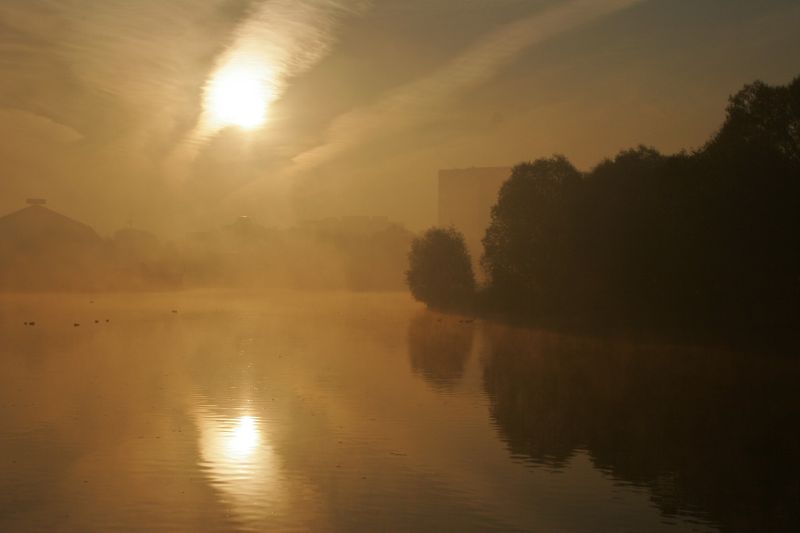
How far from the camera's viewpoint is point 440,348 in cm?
6819

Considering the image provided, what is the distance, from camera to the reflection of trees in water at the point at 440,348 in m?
49.9

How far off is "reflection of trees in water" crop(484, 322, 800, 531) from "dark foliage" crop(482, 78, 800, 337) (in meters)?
6.14

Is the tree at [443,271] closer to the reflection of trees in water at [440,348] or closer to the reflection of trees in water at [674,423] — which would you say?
the reflection of trees in water at [440,348]

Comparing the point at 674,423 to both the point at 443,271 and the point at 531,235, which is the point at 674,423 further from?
the point at 443,271

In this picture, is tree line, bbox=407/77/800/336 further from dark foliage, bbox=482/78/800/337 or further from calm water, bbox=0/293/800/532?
calm water, bbox=0/293/800/532

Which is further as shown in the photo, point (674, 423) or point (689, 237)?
point (689, 237)

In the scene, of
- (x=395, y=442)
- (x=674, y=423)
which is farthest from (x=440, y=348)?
(x=395, y=442)

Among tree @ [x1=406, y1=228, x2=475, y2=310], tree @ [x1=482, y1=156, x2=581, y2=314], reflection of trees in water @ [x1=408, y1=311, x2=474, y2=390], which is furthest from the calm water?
tree @ [x1=406, y1=228, x2=475, y2=310]

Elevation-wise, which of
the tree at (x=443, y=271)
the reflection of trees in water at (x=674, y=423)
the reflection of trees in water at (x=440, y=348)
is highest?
the tree at (x=443, y=271)

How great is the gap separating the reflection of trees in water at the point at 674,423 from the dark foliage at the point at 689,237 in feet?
20.1

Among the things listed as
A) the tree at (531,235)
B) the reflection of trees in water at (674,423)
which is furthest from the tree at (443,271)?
the reflection of trees in water at (674,423)

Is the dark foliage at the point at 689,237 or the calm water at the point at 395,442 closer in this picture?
the calm water at the point at 395,442

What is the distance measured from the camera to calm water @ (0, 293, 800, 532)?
2095cm

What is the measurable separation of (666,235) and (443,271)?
232 feet
